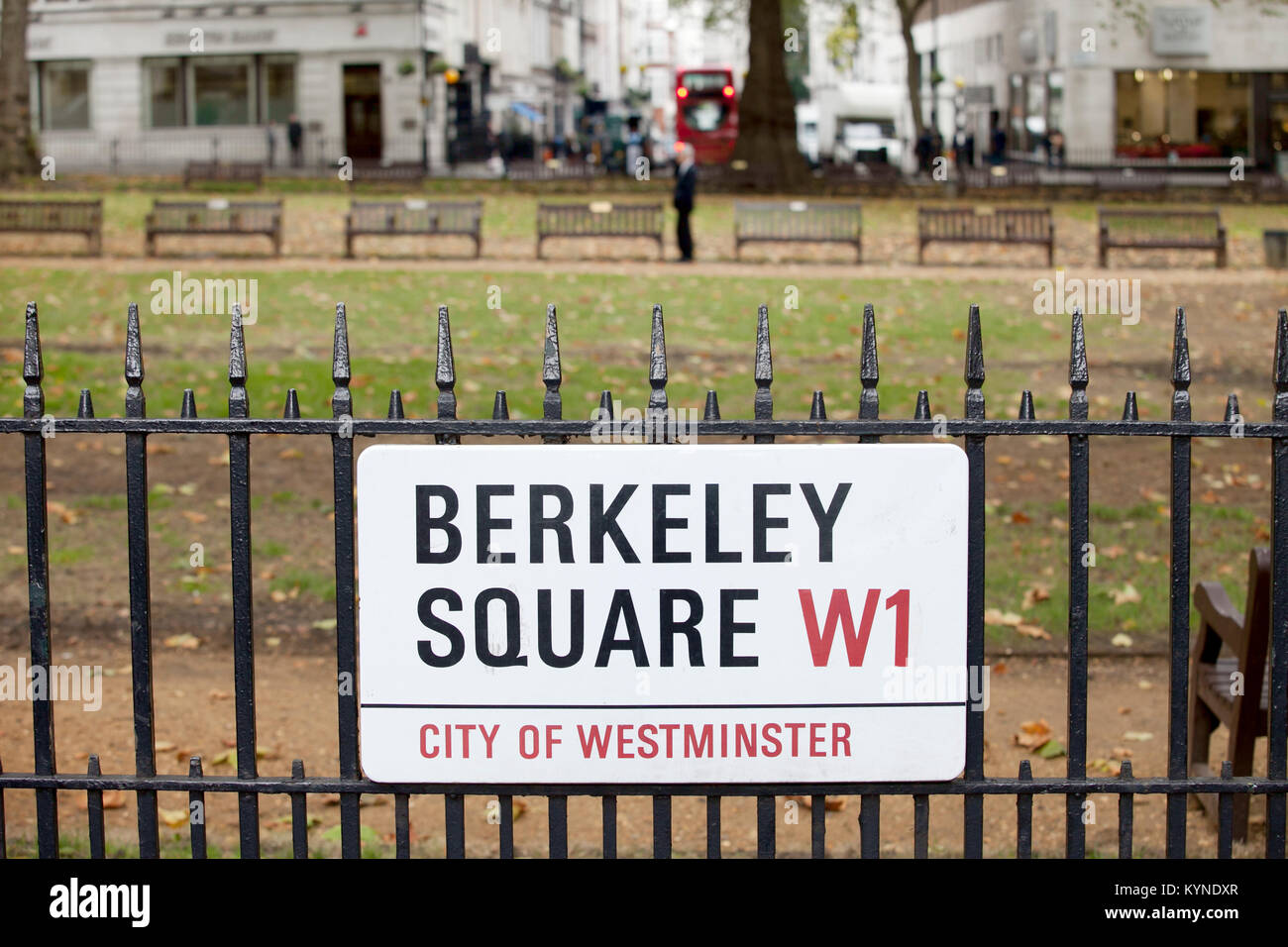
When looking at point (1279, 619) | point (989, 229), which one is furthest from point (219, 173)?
point (1279, 619)

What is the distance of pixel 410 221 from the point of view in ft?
87.6

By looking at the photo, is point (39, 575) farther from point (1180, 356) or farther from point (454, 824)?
point (1180, 356)

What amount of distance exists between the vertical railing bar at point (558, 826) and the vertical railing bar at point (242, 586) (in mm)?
681

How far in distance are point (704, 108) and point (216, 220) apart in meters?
39.9

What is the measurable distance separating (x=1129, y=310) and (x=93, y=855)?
1728 centimetres

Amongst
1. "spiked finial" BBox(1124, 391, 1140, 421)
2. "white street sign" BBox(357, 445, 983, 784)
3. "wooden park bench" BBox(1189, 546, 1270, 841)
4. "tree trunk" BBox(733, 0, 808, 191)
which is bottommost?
"wooden park bench" BBox(1189, 546, 1270, 841)

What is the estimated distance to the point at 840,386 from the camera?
46.1 ft

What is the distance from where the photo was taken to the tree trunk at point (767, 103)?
41188mm

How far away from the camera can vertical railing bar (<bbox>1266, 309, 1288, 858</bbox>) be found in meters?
3.95

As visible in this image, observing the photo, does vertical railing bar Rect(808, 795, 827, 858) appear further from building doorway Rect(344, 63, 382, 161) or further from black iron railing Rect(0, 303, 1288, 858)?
building doorway Rect(344, 63, 382, 161)

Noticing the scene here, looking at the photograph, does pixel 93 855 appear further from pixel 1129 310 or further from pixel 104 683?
pixel 1129 310

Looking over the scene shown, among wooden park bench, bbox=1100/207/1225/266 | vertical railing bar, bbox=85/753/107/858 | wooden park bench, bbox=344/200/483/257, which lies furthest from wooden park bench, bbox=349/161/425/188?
vertical railing bar, bbox=85/753/107/858

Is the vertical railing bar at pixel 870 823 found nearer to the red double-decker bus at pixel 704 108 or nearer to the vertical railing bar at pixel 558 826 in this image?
the vertical railing bar at pixel 558 826
